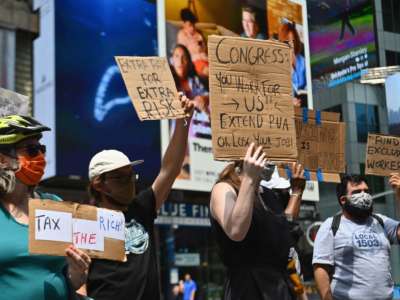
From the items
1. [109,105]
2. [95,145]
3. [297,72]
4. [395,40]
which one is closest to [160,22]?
[109,105]

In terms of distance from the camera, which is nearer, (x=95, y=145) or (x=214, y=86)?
(x=214, y=86)

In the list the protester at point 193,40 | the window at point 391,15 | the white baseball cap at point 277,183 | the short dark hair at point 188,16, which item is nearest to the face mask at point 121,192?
the white baseball cap at point 277,183

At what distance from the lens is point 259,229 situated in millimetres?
3516

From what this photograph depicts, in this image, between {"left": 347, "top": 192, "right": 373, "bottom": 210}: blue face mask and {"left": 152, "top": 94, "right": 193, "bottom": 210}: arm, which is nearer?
{"left": 152, "top": 94, "right": 193, "bottom": 210}: arm

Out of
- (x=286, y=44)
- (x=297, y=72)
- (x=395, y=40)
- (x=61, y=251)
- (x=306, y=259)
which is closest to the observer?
(x=61, y=251)

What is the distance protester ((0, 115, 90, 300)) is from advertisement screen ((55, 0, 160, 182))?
15448mm

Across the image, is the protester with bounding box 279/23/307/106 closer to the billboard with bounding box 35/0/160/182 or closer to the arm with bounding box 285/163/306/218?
the billboard with bounding box 35/0/160/182

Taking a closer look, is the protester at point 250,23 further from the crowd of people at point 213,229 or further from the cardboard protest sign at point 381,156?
the crowd of people at point 213,229

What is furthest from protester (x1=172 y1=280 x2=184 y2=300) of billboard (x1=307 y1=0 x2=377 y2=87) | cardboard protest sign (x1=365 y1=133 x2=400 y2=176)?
billboard (x1=307 y1=0 x2=377 y2=87)

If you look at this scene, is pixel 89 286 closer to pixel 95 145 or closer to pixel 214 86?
pixel 214 86

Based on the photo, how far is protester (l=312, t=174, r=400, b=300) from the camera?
4789 mm

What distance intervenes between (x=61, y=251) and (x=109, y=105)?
17192mm

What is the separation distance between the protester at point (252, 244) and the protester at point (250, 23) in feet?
70.3

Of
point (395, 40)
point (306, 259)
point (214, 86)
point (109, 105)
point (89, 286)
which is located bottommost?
point (306, 259)
